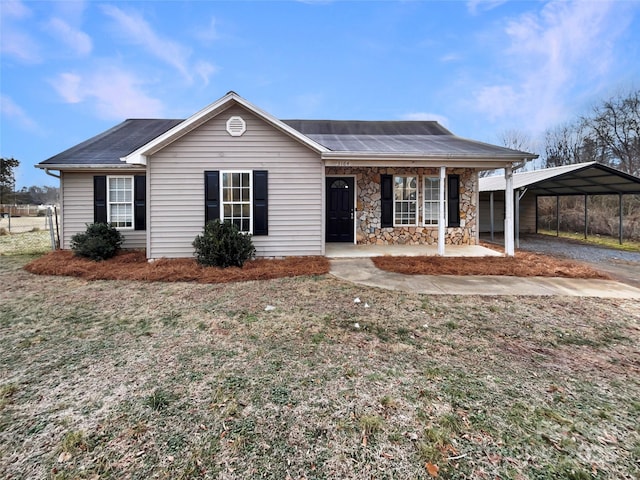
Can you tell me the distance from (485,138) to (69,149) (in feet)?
115

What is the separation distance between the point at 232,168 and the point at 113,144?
518cm

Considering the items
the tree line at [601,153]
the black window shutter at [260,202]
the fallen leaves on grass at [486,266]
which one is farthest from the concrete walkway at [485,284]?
the tree line at [601,153]

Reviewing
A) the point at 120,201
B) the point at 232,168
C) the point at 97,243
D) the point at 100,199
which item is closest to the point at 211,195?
the point at 232,168

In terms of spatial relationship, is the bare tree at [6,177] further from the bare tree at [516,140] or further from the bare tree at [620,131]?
the bare tree at [620,131]

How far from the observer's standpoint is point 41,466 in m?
1.95

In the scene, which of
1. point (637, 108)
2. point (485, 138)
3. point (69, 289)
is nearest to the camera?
point (69, 289)

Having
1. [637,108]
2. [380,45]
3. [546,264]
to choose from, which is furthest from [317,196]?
[637,108]

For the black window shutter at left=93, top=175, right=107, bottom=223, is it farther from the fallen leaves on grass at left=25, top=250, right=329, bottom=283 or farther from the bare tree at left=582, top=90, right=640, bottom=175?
the bare tree at left=582, top=90, right=640, bottom=175

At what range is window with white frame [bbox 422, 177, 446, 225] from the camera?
10.4m

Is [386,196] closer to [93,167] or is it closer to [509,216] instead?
[509,216]

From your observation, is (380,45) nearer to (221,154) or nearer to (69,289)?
(221,154)

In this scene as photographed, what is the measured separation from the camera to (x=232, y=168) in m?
8.11

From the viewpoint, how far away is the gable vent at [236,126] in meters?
7.94

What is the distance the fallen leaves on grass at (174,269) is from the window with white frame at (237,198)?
113 cm
